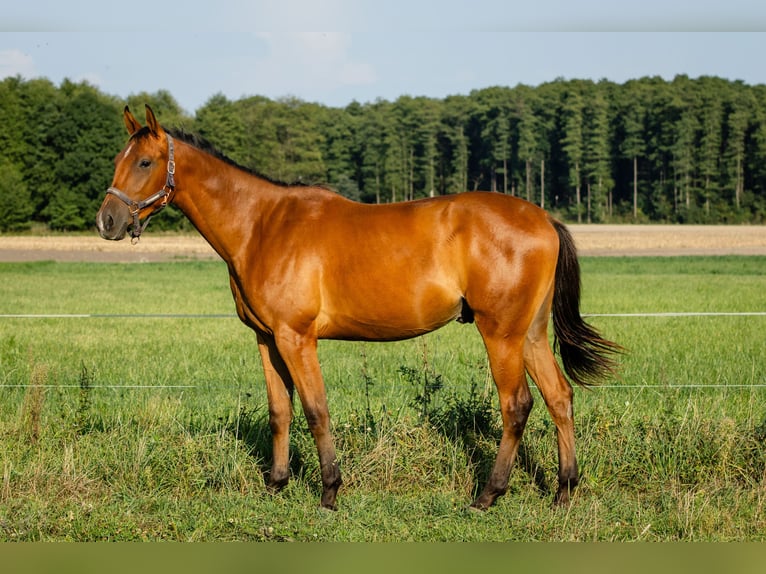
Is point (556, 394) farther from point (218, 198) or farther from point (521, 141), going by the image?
point (521, 141)

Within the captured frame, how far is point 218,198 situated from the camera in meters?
5.62

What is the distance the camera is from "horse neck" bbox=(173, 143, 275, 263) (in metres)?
5.58

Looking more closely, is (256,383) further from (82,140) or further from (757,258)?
(82,140)

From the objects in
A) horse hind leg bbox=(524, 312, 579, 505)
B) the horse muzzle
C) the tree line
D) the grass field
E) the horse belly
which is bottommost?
the grass field

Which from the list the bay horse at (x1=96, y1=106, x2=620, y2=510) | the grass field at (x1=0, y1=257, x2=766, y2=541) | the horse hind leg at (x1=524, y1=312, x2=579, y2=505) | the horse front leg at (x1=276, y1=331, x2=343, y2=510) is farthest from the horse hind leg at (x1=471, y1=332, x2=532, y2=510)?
the horse front leg at (x1=276, y1=331, x2=343, y2=510)

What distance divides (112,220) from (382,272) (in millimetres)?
1850

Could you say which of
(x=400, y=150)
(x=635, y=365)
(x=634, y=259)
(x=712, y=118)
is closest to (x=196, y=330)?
(x=635, y=365)

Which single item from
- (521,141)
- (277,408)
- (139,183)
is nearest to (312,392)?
(277,408)

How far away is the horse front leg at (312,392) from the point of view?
5238 millimetres

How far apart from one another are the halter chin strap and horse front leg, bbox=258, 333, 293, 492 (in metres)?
1.14

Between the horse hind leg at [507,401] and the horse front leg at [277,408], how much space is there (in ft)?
4.69

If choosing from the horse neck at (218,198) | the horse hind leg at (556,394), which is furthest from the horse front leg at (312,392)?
the horse hind leg at (556,394)

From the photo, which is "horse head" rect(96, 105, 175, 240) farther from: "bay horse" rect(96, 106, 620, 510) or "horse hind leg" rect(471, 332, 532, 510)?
"horse hind leg" rect(471, 332, 532, 510)

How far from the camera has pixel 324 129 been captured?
70.6 meters
